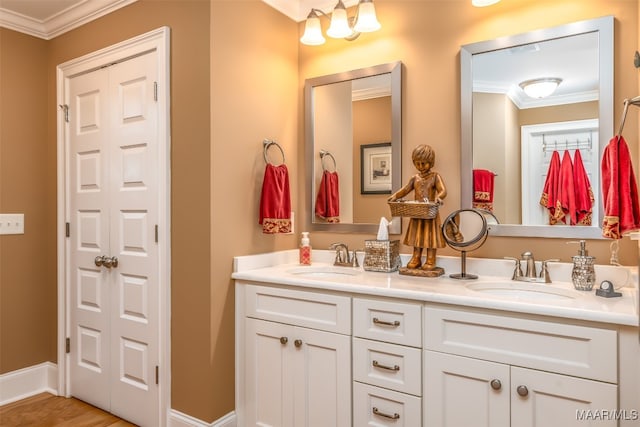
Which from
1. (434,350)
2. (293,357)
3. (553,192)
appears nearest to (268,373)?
(293,357)

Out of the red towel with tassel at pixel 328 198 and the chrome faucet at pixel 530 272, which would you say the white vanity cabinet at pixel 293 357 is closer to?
the red towel with tassel at pixel 328 198

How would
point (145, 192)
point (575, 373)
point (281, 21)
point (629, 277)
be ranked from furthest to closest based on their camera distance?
point (281, 21) → point (145, 192) → point (629, 277) → point (575, 373)

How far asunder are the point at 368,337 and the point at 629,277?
107cm

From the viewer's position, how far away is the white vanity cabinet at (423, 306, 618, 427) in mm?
1287

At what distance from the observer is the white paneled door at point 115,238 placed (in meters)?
2.20

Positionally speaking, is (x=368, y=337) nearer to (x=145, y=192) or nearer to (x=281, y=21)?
(x=145, y=192)

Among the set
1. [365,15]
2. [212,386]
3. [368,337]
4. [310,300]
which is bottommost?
[212,386]

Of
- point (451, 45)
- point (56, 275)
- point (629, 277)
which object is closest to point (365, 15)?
point (451, 45)

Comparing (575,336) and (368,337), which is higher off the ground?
(575,336)

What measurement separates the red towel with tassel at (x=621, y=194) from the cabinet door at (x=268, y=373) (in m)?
1.35

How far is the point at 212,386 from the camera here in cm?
201

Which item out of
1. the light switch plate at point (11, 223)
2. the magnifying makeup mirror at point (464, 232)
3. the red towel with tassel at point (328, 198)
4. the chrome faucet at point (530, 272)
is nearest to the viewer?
the chrome faucet at point (530, 272)

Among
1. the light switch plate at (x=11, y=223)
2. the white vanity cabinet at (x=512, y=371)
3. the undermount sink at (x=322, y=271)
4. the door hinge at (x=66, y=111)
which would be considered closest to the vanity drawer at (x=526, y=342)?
the white vanity cabinet at (x=512, y=371)

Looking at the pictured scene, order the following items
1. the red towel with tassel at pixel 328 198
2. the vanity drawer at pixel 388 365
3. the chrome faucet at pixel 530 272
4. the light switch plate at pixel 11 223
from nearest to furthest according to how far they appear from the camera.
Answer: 1. the vanity drawer at pixel 388 365
2. the chrome faucet at pixel 530 272
3. the red towel with tassel at pixel 328 198
4. the light switch plate at pixel 11 223
